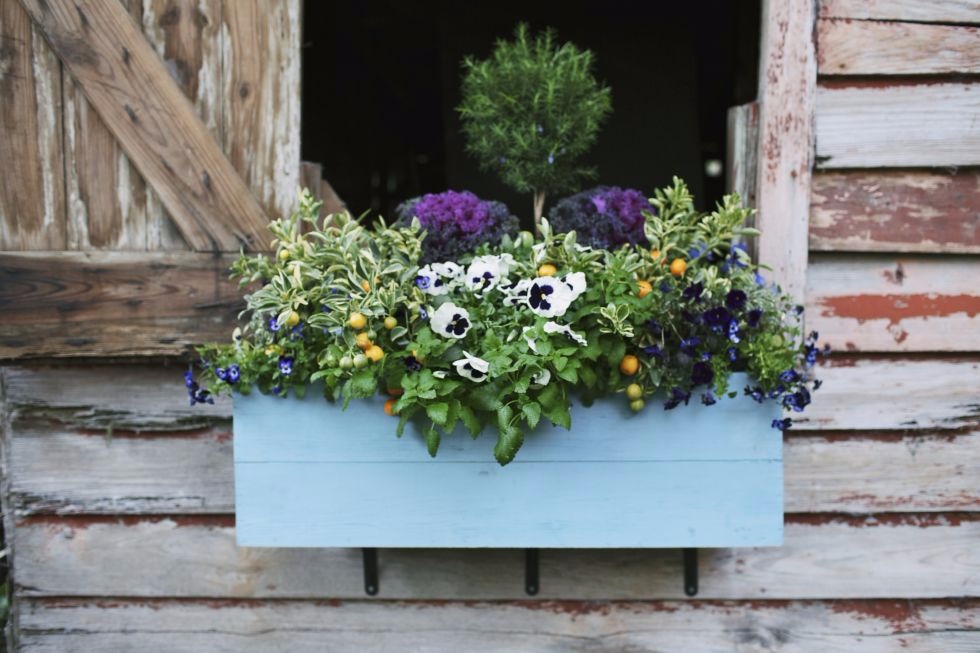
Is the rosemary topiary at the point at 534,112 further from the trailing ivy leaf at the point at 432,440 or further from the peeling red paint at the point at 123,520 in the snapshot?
the peeling red paint at the point at 123,520

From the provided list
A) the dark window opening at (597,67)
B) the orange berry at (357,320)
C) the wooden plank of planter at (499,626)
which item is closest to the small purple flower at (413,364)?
the orange berry at (357,320)

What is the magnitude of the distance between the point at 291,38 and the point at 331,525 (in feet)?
3.32

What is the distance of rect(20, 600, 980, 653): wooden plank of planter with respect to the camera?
1.85 m

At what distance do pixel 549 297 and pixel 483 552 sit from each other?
0.73m

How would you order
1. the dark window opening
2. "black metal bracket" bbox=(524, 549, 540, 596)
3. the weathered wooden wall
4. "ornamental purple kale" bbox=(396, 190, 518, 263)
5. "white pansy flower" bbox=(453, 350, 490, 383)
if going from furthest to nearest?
the dark window opening, "black metal bracket" bbox=(524, 549, 540, 596), the weathered wooden wall, "ornamental purple kale" bbox=(396, 190, 518, 263), "white pansy flower" bbox=(453, 350, 490, 383)

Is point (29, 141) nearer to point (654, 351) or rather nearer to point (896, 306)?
point (654, 351)

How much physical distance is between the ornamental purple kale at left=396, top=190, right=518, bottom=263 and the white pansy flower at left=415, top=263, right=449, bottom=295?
123mm

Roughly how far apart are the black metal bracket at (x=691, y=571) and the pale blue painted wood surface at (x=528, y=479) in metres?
0.26

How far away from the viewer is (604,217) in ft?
5.44

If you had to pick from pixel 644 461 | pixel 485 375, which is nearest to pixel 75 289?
pixel 485 375

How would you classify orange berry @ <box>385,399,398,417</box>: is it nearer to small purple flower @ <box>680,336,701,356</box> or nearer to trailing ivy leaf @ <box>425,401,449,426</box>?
trailing ivy leaf @ <box>425,401,449,426</box>

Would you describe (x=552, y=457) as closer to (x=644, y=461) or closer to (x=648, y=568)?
(x=644, y=461)

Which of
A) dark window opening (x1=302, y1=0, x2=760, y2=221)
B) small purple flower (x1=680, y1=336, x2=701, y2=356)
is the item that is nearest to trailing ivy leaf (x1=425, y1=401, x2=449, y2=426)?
small purple flower (x1=680, y1=336, x2=701, y2=356)

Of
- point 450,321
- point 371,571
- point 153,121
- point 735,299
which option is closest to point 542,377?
point 450,321
